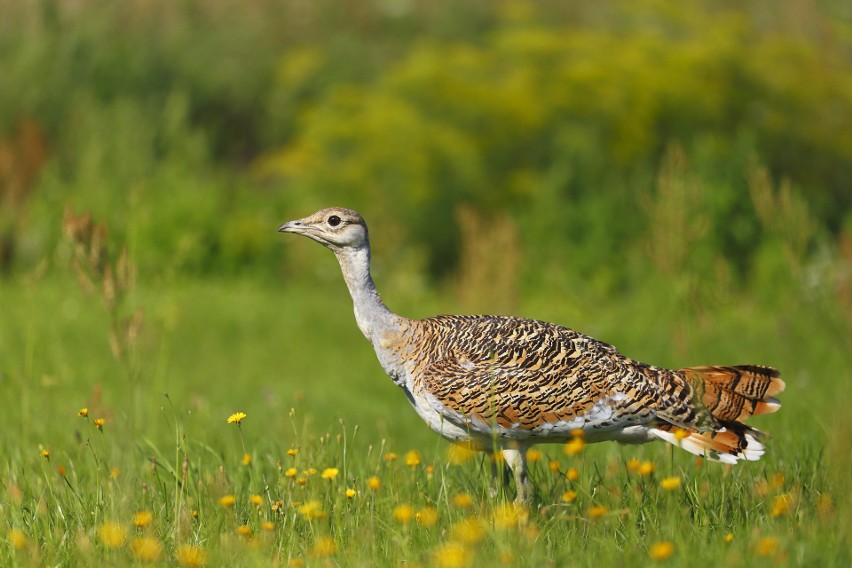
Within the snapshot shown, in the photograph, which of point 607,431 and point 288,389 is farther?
point 288,389

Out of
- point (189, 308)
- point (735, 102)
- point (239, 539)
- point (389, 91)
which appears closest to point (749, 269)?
point (735, 102)

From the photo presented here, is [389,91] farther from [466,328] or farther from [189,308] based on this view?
[466,328]

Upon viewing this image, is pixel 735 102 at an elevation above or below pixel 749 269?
above

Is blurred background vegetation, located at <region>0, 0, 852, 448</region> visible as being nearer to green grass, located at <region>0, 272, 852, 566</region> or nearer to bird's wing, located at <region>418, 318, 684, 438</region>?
green grass, located at <region>0, 272, 852, 566</region>

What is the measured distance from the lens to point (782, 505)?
4.08m

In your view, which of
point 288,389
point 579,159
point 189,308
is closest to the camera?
point 288,389

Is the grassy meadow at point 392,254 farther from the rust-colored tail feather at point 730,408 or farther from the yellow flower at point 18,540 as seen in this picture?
the rust-colored tail feather at point 730,408

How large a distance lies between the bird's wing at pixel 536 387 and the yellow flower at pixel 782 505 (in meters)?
0.63

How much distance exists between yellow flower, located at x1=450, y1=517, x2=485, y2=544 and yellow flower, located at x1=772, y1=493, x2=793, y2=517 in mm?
985

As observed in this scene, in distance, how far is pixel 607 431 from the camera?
4785 mm

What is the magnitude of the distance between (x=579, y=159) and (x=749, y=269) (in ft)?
7.56

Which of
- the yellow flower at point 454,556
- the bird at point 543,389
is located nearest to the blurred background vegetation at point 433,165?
the bird at point 543,389

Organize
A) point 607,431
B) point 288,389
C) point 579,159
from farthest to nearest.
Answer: point 579,159, point 288,389, point 607,431

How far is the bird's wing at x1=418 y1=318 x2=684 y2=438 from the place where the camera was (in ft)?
15.4
